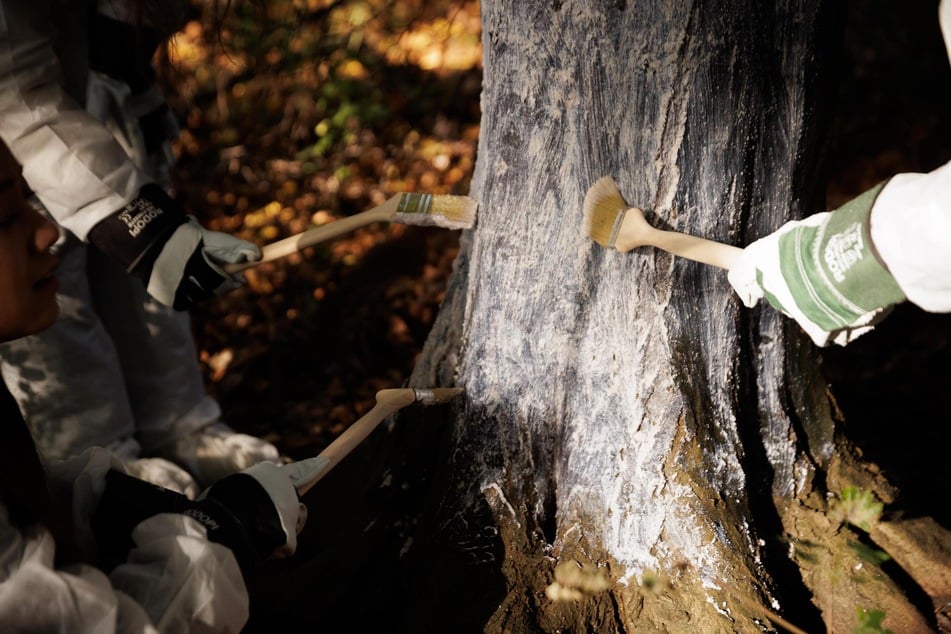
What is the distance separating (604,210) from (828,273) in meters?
0.57

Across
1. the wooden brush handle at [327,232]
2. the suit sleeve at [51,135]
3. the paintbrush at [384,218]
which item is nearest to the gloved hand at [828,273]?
the paintbrush at [384,218]

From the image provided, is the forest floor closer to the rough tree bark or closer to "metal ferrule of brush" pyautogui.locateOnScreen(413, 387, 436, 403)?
the rough tree bark

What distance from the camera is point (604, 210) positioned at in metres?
1.86

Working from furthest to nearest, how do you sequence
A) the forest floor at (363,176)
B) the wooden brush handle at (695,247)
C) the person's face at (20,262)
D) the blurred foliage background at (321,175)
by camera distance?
the blurred foliage background at (321,175) → the forest floor at (363,176) → the wooden brush handle at (695,247) → the person's face at (20,262)

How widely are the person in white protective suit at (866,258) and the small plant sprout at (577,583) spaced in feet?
3.13

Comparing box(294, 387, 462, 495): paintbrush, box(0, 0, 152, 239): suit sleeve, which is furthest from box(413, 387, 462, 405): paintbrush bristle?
box(0, 0, 152, 239): suit sleeve

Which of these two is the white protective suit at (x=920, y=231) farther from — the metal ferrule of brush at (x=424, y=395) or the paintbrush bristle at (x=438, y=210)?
the metal ferrule of brush at (x=424, y=395)

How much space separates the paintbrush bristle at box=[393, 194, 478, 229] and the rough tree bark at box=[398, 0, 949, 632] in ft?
0.16

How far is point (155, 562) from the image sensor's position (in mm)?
1626

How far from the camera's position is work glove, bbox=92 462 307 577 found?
1.79 m

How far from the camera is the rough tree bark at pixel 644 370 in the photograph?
5.94 feet

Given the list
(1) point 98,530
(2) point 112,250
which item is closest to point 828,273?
(1) point 98,530

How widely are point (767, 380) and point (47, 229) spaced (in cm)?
199

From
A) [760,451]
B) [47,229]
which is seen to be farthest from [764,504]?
[47,229]
